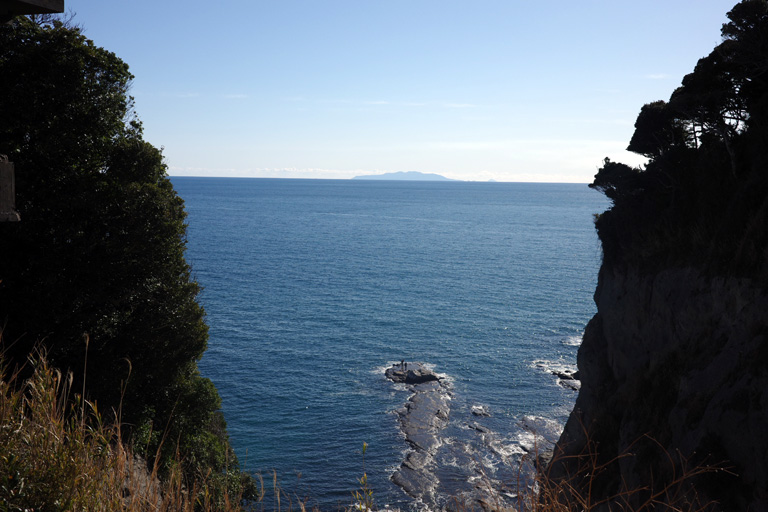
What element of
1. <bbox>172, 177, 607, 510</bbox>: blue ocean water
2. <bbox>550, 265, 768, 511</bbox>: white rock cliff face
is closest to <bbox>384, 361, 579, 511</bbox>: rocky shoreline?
<bbox>172, 177, 607, 510</bbox>: blue ocean water

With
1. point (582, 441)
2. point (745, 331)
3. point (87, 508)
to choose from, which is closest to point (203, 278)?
point (582, 441)

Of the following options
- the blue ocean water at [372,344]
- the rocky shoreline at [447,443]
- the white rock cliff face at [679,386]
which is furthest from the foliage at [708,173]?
the rocky shoreline at [447,443]

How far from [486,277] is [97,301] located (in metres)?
82.0

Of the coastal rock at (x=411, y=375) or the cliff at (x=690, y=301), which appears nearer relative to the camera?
the cliff at (x=690, y=301)

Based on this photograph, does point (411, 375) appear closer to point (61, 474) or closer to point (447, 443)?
point (447, 443)

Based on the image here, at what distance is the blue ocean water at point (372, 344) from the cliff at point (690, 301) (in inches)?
243

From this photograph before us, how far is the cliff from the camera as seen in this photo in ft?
52.0

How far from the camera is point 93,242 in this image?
66.8 ft

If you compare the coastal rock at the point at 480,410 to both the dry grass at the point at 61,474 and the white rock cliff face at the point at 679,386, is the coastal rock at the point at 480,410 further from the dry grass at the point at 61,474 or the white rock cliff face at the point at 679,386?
the dry grass at the point at 61,474

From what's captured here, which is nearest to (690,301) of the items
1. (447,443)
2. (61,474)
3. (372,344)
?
(61,474)

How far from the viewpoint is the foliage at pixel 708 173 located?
70.1 ft

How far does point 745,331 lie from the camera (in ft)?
58.8

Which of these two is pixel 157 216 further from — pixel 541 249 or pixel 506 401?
pixel 541 249

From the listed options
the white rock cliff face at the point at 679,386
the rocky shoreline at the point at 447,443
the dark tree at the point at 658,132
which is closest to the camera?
the white rock cliff face at the point at 679,386
